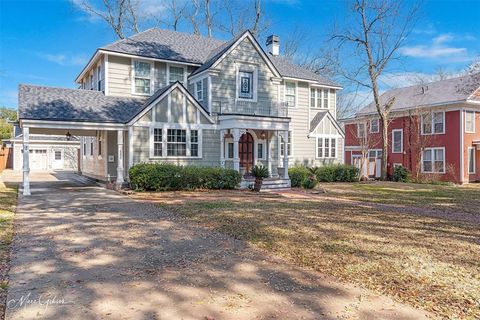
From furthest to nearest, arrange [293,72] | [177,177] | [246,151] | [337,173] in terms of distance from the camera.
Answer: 1. [337,173]
2. [293,72]
3. [246,151]
4. [177,177]

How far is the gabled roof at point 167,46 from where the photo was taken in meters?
19.2

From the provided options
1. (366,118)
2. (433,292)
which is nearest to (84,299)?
(433,292)

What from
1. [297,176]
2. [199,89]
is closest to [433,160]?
[297,176]

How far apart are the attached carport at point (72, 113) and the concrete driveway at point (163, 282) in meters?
8.12

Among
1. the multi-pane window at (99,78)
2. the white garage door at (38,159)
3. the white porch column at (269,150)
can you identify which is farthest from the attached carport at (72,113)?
the white garage door at (38,159)

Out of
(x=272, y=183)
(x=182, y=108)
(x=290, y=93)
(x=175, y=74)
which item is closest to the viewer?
(x=182, y=108)

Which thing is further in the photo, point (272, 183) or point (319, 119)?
point (319, 119)

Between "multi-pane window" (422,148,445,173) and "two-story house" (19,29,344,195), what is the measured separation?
977 cm

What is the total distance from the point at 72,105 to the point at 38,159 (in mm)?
24023

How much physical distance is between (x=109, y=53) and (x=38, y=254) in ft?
45.9

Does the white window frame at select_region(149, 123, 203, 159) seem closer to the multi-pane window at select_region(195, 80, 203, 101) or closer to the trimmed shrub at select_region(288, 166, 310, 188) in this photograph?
the multi-pane window at select_region(195, 80, 203, 101)

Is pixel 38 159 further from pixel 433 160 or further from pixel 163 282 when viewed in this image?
pixel 163 282

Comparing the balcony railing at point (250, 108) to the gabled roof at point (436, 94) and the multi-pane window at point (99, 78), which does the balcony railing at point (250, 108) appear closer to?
the multi-pane window at point (99, 78)

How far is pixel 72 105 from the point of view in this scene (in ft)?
55.1
